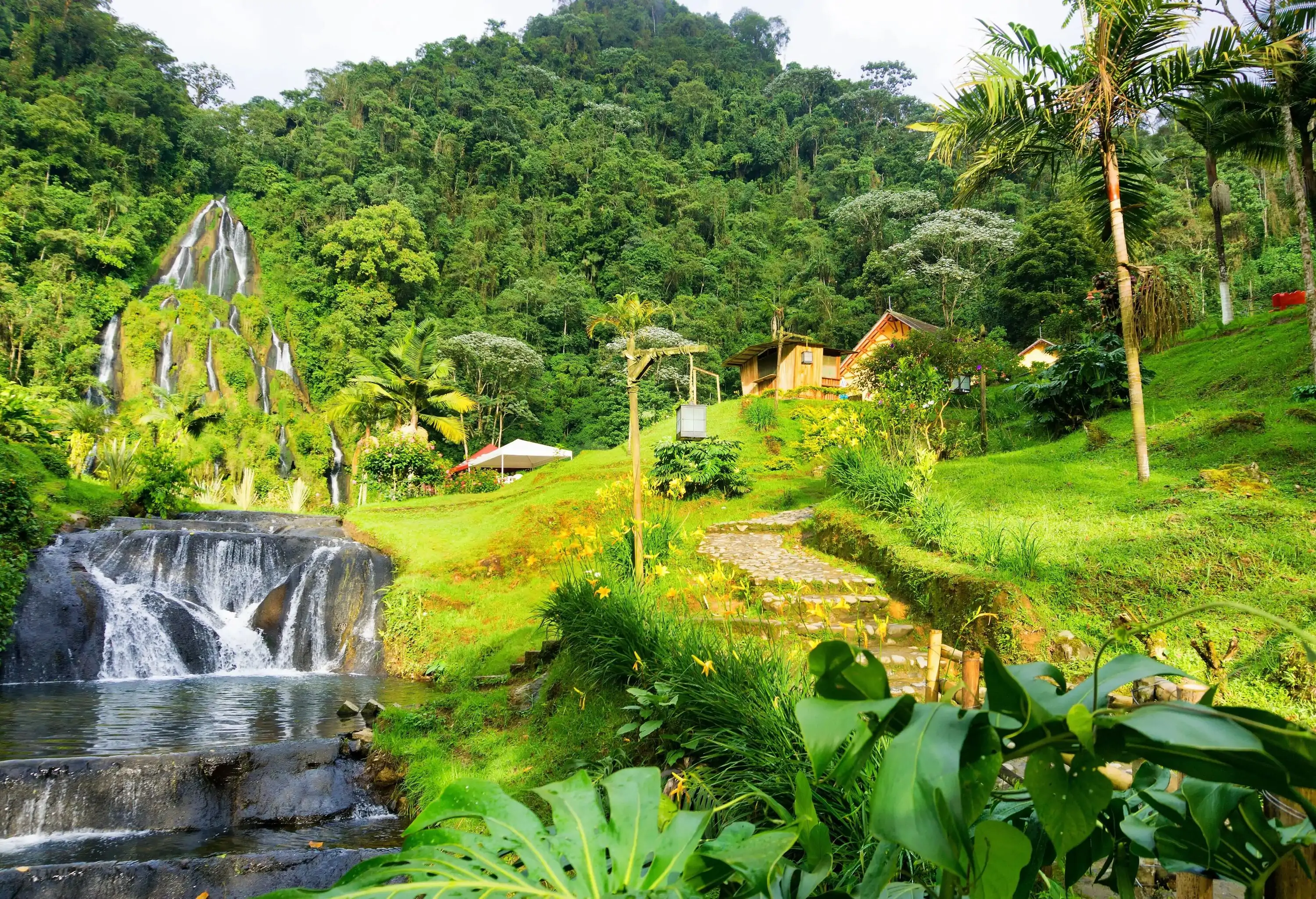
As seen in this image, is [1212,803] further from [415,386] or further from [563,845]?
[415,386]

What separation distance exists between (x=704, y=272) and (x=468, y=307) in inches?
557

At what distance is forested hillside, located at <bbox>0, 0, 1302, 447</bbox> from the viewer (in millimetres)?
27250

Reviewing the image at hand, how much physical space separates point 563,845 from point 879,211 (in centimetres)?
4330

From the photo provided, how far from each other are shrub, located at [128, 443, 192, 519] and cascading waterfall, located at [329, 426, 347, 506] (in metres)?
14.9

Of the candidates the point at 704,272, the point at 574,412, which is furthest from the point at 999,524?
→ the point at 704,272

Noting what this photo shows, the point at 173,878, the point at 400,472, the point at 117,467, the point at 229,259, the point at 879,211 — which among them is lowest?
the point at 173,878

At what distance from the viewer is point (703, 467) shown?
11562 mm

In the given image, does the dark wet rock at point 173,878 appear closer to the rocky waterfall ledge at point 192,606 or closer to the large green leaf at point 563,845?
the large green leaf at point 563,845

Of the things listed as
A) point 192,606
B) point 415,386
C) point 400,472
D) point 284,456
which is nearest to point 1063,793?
point 192,606

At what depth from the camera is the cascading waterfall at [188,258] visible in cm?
3048

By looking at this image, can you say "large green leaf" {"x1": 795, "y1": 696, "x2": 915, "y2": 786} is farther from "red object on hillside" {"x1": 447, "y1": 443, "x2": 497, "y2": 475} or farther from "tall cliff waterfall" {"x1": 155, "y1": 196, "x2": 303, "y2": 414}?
"tall cliff waterfall" {"x1": 155, "y1": 196, "x2": 303, "y2": 414}

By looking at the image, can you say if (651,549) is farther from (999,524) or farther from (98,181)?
(98,181)

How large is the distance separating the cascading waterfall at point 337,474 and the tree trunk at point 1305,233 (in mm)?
28807

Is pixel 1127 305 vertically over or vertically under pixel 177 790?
over
